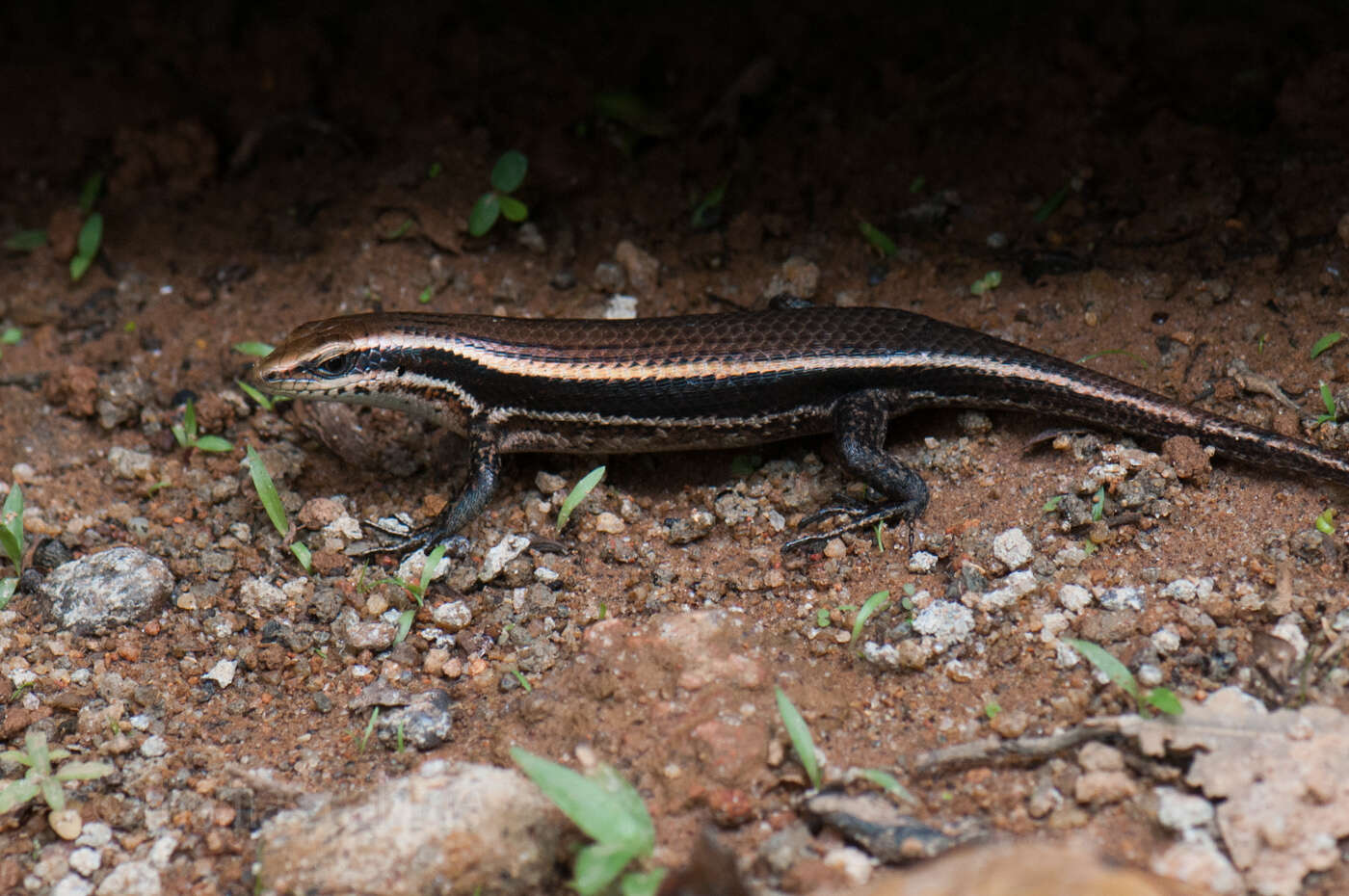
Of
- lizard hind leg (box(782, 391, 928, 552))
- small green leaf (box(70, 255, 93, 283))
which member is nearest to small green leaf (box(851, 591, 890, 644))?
lizard hind leg (box(782, 391, 928, 552))

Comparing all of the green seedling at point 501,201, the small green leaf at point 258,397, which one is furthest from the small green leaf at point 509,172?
the small green leaf at point 258,397

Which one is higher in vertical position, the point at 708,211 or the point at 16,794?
the point at 708,211

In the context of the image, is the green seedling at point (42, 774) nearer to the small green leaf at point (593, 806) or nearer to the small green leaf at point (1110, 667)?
the small green leaf at point (593, 806)

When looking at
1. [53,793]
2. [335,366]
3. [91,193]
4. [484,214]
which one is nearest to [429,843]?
[53,793]

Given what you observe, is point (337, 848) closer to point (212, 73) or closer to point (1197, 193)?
point (1197, 193)

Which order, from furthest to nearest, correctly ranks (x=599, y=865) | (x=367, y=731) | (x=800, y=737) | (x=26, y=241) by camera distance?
(x=26, y=241)
(x=367, y=731)
(x=800, y=737)
(x=599, y=865)

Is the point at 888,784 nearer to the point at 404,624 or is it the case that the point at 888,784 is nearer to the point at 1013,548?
the point at 1013,548

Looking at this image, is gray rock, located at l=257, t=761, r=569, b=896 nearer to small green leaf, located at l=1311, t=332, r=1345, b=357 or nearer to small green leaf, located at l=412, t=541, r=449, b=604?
small green leaf, located at l=412, t=541, r=449, b=604
